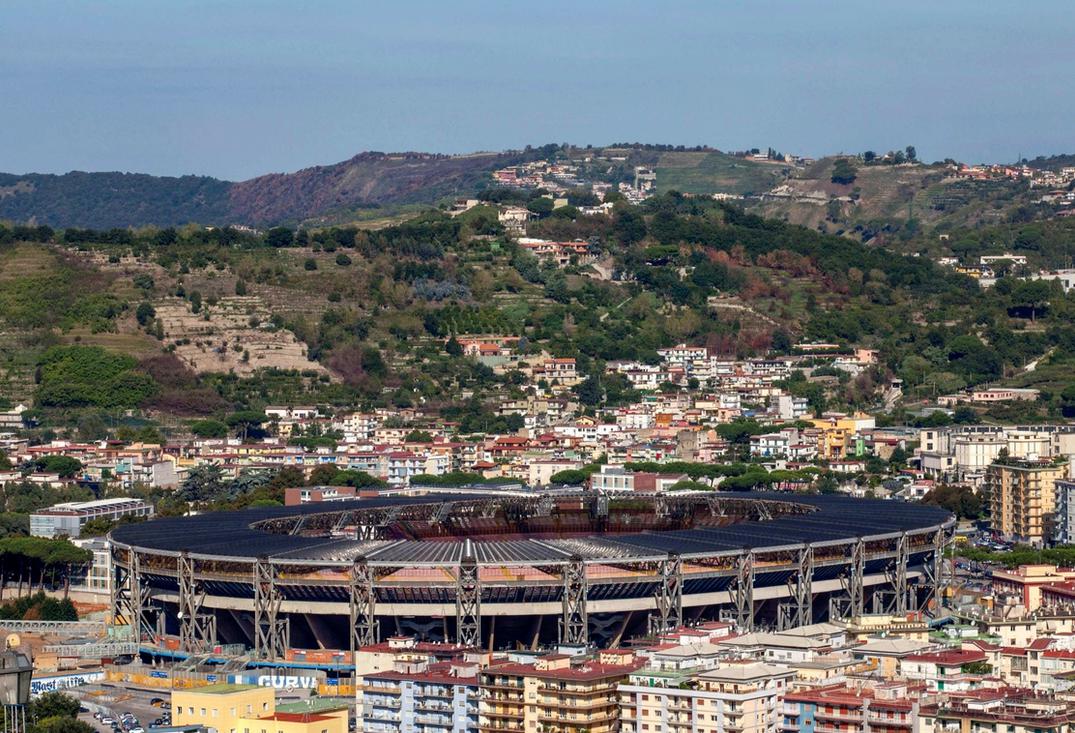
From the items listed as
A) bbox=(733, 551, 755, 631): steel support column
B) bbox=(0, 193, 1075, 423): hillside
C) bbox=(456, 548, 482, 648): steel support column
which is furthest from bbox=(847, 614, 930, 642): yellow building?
bbox=(0, 193, 1075, 423): hillside

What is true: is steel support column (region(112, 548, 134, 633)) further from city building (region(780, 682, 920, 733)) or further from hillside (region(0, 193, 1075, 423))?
hillside (region(0, 193, 1075, 423))

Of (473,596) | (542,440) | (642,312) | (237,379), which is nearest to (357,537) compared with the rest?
(473,596)

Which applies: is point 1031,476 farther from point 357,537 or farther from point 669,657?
point 669,657

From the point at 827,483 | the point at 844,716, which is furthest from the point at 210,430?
the point at 844,716

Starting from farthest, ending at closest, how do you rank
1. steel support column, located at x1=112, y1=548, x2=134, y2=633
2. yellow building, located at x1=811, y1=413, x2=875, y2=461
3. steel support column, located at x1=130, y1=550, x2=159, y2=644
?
yellow building, located at x1=811, y1=413, x2=875, y2=461
steel support column, located at x1=112, y1=548, x2=134, y2=633
steel support column, located at x1=130, y1=550, x2=159, y2=644

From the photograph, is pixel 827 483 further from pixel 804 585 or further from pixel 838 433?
pixel 804 585

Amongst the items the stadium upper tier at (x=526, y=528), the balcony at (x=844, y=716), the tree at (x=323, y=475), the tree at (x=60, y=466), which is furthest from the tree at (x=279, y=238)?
the balcony at (x=844, y=716)
